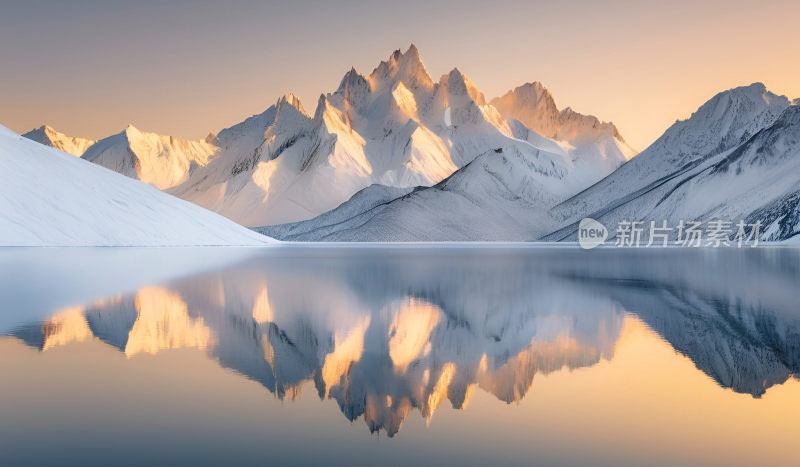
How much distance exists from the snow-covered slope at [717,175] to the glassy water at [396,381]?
89.7 m

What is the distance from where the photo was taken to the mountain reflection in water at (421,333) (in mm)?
8602

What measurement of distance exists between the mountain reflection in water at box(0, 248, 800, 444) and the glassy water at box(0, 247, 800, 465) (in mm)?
58

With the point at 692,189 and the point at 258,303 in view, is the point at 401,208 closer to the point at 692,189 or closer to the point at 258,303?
the point at 692,189

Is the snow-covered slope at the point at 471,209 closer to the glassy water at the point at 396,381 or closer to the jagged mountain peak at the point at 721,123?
the jagged mountain peak at the point at 721,123

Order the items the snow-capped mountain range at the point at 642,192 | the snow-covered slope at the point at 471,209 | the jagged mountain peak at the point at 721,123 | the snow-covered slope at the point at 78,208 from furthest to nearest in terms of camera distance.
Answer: the jagged mountain peak at the point at 721,123 < the snow-covered slope at the point at 471,209 < the snow-capped mountain range at the point at 642,192 < the snow-covered slope at the point at 78,208

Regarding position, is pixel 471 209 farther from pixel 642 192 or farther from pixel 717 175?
pixel 717 175

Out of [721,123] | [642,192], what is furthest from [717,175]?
[721,123]

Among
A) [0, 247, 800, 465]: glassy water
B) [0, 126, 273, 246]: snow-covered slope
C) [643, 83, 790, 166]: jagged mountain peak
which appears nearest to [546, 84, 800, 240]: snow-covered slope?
[643, 83, 790, 166]: jagged mountain peak

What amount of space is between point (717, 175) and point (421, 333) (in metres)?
115

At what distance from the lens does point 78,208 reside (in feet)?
196

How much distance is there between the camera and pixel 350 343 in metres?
11.4

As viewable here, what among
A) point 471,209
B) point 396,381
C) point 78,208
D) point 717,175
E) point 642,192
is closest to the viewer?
point 396,381

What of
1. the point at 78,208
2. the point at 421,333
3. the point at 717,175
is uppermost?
the point at 717,175

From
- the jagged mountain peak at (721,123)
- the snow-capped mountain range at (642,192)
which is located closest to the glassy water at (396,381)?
the snow-capped mountain range at (642,192)
